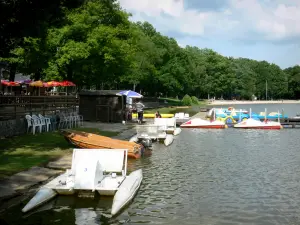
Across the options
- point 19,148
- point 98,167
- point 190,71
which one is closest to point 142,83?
point 190,71

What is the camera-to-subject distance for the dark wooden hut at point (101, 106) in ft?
→ 125

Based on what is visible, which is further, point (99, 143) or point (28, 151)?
point (99, 143)

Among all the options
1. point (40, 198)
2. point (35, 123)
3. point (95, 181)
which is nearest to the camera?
point (40, 198)

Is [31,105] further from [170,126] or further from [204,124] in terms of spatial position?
[204,124]

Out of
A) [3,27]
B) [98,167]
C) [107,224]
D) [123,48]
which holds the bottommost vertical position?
[107,224]

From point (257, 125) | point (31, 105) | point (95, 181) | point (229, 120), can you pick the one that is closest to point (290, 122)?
point (257, 125)

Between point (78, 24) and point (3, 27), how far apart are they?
29.8m

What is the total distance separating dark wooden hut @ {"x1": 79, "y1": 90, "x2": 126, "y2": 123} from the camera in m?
38.2

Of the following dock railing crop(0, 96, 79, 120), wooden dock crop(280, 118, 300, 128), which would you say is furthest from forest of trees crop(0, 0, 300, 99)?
wooden dock crop(280, 118, 300, 128)

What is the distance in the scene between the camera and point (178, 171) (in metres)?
17.2

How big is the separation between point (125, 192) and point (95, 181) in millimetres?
1070

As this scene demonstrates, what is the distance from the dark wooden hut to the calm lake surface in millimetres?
16281

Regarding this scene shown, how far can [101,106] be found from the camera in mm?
38344

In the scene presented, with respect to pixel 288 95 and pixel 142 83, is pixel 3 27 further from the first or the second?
pixel 288 95
